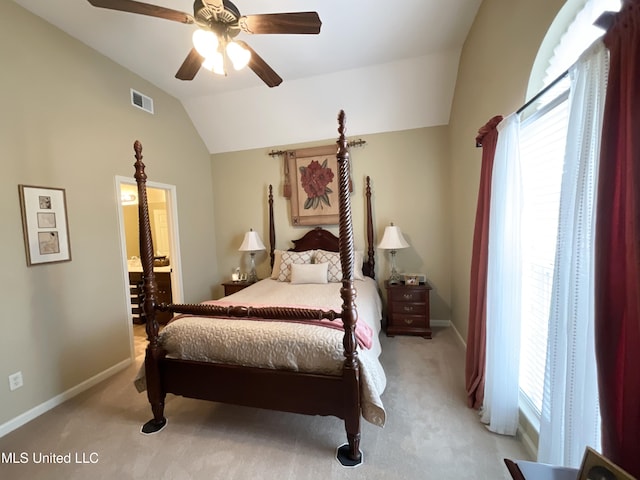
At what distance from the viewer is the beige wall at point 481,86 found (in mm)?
1538

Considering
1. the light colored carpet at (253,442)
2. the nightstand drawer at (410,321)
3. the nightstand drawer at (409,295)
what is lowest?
the light colored carpet at (253,442)

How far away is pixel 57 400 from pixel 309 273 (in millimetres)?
2485

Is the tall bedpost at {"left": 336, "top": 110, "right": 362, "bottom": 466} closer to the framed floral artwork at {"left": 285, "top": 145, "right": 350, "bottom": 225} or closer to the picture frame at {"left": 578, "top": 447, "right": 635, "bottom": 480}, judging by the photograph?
the picture frame at {"left": 578, "top": 447, "right": 635, "bottom": 480}

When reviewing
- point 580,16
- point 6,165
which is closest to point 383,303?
point 580,16

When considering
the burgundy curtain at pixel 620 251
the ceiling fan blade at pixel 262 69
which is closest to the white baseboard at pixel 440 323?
the burgundy curtain at pixel 620 251

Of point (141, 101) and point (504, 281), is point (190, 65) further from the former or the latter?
point (504, 281)

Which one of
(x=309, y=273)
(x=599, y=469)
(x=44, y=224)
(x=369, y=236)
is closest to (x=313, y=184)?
(x=369, y=236)

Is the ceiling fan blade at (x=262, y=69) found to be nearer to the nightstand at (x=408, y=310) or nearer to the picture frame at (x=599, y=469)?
the picture frame at (x=599, y=469)

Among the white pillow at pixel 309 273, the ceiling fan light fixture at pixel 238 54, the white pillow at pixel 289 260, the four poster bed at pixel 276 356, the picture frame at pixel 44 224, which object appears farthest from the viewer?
the white pillow at pixel 289 260

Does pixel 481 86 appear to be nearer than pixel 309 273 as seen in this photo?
Yes

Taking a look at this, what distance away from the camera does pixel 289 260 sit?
361cm

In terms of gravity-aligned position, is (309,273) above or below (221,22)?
below

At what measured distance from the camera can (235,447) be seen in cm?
173

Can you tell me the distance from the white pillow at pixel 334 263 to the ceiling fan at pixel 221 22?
230cm
